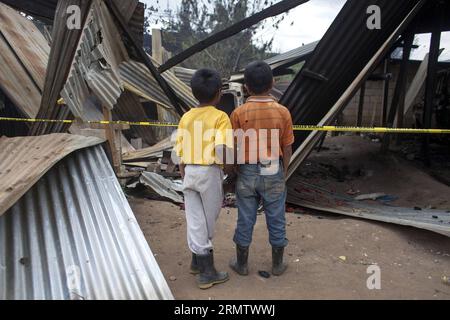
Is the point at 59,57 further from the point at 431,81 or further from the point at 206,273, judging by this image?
the point at 431,81

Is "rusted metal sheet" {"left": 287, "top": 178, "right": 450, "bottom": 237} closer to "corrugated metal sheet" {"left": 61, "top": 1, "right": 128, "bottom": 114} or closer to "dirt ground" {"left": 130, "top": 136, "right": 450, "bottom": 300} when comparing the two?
"dirt ground" {"left": 130, "top": 136, "right": 450, "bottom": 300}

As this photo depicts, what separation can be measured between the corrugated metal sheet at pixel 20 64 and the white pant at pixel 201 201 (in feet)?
16.0

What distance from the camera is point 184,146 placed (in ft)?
8.81

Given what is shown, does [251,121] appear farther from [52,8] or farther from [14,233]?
[52,8]

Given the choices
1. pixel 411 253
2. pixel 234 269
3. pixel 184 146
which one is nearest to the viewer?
pixel 184 146

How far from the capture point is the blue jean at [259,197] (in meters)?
2.81

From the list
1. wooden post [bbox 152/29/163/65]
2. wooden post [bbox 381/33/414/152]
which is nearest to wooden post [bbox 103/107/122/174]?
wooden post [bbox 381/33/414/152]

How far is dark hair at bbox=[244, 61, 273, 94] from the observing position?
9.03 ft

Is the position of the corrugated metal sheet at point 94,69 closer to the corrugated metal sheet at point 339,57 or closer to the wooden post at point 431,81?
the corrugated metal sheet at point 339,57

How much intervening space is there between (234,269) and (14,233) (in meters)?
1.62

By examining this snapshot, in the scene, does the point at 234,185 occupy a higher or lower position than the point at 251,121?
lower

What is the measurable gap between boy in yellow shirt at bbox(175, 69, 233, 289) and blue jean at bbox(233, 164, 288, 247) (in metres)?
0.22
